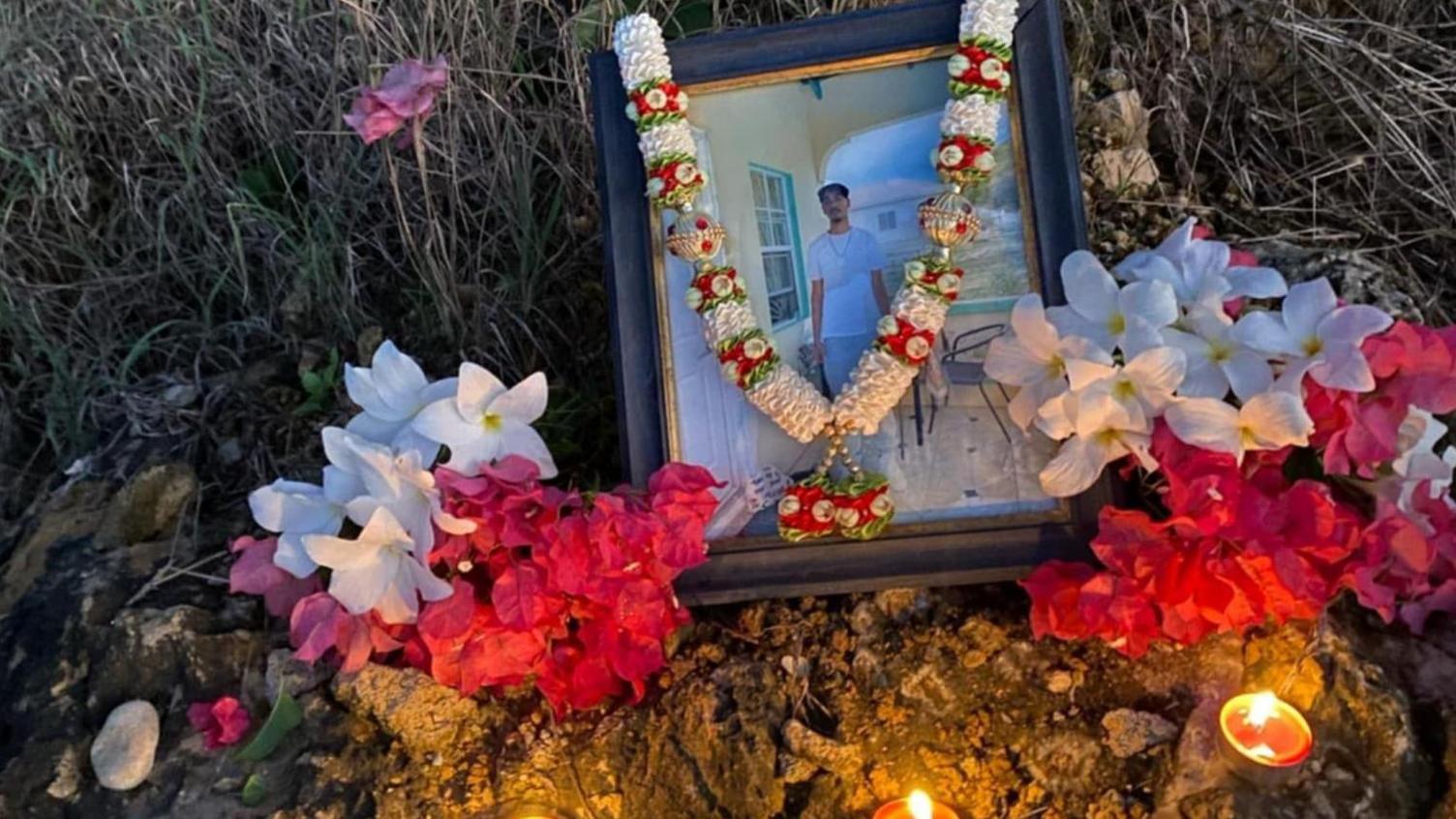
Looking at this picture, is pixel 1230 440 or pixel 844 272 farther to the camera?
pixel 844 272

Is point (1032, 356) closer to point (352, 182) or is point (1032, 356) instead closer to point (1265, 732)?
point (1265, 732)

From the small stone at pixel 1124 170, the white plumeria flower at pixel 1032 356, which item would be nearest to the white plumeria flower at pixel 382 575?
the white plumeria flower at pixel 1032 356

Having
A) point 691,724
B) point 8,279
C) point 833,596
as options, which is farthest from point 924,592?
point 8,279

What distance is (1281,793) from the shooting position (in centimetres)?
106

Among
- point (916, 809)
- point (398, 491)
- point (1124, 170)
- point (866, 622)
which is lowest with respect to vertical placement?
point (916, 809)

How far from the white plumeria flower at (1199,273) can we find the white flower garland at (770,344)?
0.19 meters

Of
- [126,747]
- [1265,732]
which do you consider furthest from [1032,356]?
[126,747]

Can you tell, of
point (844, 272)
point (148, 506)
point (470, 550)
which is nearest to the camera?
point (470, 550)

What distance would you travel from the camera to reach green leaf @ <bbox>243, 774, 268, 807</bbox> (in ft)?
3.81

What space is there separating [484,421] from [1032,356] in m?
0.53

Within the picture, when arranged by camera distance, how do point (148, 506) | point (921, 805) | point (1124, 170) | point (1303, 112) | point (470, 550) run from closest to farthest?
1. point (921, 805)
2. point (470, 550)
3. point (148, 506)
4. point (1124, 170)
5. point (1303, 112)

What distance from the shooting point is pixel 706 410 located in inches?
49.4

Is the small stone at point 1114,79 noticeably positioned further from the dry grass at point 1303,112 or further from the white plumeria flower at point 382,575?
the white plumeria flower at point 382,575

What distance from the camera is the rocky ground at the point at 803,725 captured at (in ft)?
3.59
